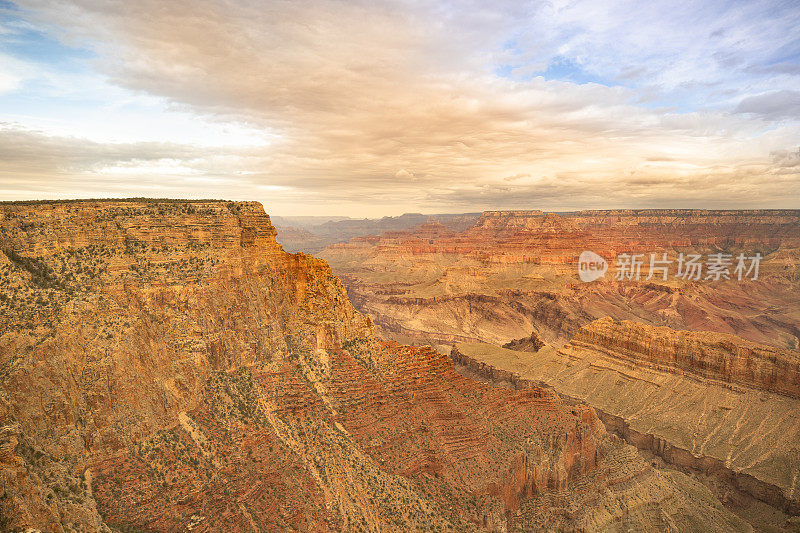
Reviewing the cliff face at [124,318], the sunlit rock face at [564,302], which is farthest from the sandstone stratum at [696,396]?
the cliff face at [124,318]

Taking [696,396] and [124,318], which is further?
[696,396]

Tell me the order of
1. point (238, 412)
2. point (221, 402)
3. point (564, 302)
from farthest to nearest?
point (564, 302) → point (238, 412) → point (221, 402)

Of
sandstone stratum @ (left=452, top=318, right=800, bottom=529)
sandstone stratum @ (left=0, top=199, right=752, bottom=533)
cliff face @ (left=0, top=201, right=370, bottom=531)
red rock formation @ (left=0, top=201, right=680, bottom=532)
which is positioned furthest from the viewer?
sandstone stratum @ (left=452, top=318, right=800, bottom=529)

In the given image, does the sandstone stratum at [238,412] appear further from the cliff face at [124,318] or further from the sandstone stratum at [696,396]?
the sandstone stratum at [696,396]

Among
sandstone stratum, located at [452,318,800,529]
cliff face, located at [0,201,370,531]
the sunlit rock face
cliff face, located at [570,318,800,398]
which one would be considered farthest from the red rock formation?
the sunlit rock face

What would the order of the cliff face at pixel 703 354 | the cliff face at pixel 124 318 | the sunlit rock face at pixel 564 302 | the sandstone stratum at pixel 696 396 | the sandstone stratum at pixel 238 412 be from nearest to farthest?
the cliff face at pixel 124 318 < the sandstone stratum at pixel 238 412 < the sandstone stratum at pixel 696 396 < the cliff face at pixel 703 354 < the sunlit rock face at pixel 564 302

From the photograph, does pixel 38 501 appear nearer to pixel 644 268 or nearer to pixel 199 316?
pixel 199 316

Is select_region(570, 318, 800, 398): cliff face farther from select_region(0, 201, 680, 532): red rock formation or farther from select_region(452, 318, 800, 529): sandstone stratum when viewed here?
select_region(0, 201, 680, 532): red rock formation

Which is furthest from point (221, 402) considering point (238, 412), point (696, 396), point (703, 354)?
point (703, 354)

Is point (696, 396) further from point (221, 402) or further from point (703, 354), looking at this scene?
point (221, 402)
